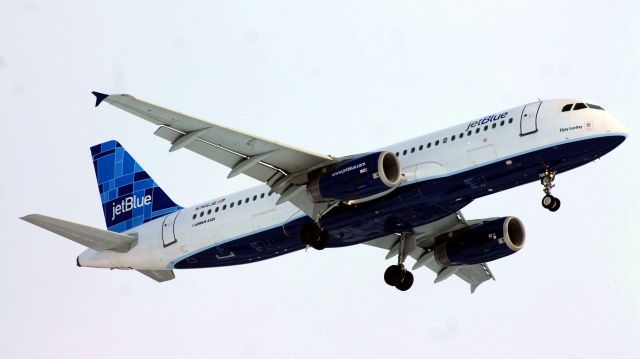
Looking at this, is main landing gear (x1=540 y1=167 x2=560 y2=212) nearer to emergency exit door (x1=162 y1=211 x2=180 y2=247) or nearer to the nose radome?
the nose radome

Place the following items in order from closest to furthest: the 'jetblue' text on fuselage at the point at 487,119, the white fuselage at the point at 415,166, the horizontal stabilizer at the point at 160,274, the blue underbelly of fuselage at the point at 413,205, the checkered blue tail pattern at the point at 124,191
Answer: the white fuselage at the point at 415,166
the blue underbelly of fuselage at the point at 413,205
the 'jetblue' text on fuselage at the point at 487,119
the horizontal stabilizer at the point at 160,274
the checkered blue tail pattern at the point at 124,191

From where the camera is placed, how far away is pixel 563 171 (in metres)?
38.8

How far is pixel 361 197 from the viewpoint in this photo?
39000 mm

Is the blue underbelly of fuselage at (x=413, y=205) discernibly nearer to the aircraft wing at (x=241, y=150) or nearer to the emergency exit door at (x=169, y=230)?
the emergency exit door at (x=169, y=230)

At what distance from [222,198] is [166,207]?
3.76 m

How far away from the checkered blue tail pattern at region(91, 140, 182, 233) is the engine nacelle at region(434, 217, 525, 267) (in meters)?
11.0

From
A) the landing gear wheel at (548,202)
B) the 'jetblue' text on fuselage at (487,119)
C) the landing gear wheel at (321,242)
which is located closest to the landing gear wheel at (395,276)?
the landing gear wheel at (321,242)

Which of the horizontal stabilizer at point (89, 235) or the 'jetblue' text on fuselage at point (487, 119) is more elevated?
the 'jetblue' text on fuselage at point (487, 119)

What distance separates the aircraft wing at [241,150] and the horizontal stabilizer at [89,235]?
234 inches

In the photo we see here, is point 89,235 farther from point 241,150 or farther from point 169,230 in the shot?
point 241,150

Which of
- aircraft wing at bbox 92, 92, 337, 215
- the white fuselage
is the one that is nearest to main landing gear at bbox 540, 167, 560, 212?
the white fuselage

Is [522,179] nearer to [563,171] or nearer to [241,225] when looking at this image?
[563,171]

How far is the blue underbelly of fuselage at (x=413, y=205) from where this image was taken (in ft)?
124

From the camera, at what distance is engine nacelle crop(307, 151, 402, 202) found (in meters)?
38.4
